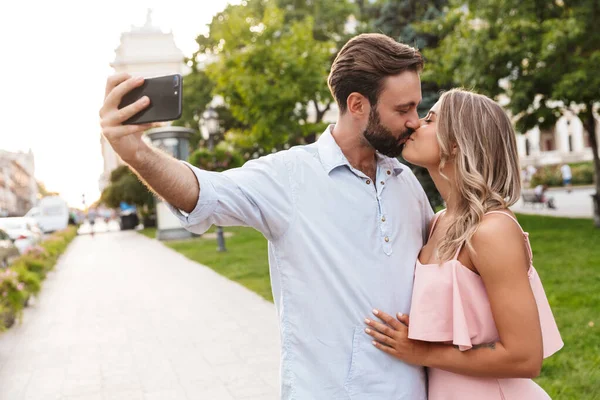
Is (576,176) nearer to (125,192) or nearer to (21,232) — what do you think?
(125,192)

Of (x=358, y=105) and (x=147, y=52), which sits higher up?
(x=147, y=52)

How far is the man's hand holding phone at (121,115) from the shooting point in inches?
66.5

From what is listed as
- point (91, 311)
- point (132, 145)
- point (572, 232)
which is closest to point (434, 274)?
point (132, 145)

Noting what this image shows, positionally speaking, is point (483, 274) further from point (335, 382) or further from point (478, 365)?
point (335, 382)

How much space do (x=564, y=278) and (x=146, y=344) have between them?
5.70 metres

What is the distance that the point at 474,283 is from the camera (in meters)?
2.19

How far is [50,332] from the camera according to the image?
9344 mm

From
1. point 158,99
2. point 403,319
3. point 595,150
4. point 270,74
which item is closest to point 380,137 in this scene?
point 403,319

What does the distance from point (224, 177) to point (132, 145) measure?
1.22ft

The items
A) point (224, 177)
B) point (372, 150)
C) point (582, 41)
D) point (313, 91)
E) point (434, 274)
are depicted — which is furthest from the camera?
point (313, 91)

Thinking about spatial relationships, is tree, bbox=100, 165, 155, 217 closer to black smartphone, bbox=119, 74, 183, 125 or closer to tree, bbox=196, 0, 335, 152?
tree, bbox=196, 0, 335, 152

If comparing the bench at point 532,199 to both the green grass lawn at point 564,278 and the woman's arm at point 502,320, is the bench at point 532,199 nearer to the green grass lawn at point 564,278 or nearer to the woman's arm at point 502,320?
the green grass lawn at point 564,278

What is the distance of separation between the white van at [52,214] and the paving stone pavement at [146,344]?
101 ft

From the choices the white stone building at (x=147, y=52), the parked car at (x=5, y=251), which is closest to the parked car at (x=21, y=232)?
the parked car at (x=5, y=251)
